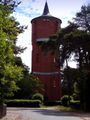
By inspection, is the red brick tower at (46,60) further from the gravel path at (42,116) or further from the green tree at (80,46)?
the gravel path at (42,116)

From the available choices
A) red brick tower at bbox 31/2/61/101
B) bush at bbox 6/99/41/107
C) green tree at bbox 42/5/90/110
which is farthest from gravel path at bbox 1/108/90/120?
red brick tower at bbox 31/2/61/101

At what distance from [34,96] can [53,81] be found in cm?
1589

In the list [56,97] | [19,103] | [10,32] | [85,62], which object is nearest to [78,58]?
[85,62]

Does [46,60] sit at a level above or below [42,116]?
above

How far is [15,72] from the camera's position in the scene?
2648 centimetres

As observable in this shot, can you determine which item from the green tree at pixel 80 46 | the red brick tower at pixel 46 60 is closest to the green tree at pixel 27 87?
the red brick tower at pixel 46 60

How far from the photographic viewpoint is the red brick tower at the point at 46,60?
105 m

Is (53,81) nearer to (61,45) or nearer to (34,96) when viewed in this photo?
(34,96)

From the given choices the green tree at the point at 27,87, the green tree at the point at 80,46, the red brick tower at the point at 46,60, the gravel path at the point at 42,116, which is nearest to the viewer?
the gravel path at the point at 42,116

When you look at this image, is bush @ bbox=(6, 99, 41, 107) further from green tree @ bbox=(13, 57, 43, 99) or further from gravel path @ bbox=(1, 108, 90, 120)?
gravel path @ bbox=(1, 108, 90, 120)

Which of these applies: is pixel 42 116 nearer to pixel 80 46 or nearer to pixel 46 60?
pixel 80 46

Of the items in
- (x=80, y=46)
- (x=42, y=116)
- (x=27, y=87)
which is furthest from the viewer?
(x=27, y=87)

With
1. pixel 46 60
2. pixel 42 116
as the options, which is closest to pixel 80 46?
pixel 42 116

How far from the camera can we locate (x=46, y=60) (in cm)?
10644
